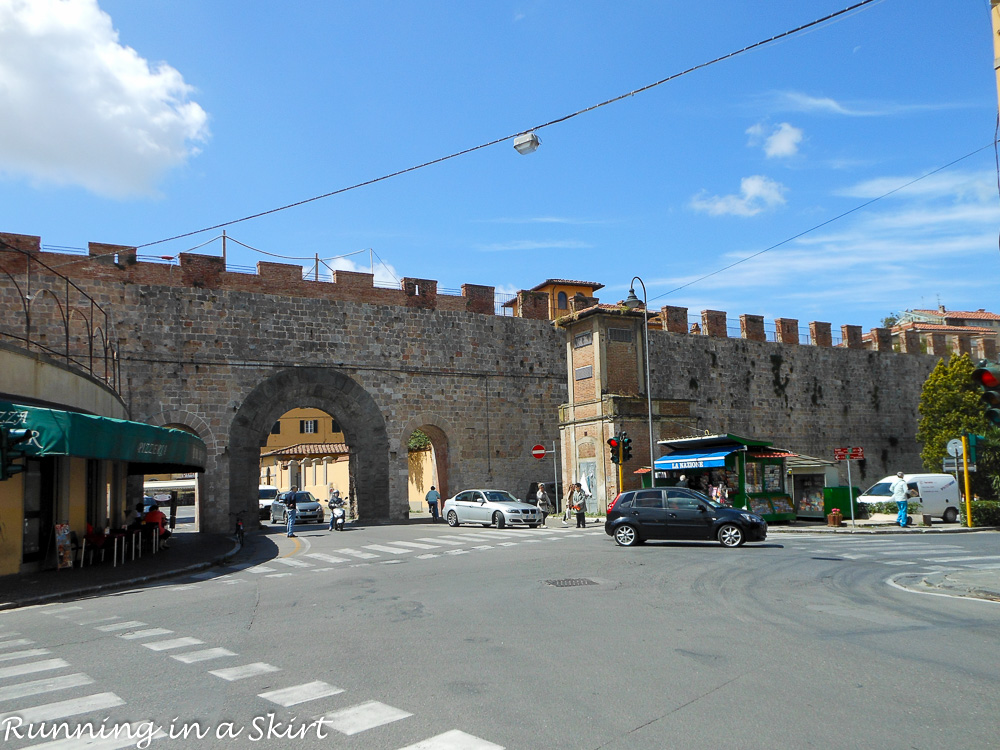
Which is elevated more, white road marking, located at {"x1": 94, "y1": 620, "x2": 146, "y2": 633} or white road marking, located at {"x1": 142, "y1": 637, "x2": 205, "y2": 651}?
white road marking, located at {"x1": 142, "y1": 637, "x2": 205, "y2": 651}

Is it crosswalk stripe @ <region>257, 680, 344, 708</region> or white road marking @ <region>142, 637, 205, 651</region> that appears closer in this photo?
crosswalk stripe @ <region>257, 680, 344, 708</region>

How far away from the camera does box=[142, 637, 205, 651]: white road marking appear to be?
26.1ft

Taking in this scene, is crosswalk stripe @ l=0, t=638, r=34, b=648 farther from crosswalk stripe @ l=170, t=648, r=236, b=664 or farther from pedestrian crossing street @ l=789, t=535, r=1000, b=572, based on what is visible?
pedestrian crossing street @ l=789, t=535, r=1000, b=572

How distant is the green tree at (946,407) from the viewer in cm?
3819

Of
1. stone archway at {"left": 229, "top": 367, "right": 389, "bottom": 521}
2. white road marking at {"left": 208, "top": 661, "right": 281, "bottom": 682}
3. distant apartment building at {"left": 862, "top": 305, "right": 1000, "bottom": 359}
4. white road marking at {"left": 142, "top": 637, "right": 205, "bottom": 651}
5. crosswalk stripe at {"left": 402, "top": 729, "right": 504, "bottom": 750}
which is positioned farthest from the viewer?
distant apartment building at {"left": 862, "top": 305, "right": 1000, "bottom": 359}

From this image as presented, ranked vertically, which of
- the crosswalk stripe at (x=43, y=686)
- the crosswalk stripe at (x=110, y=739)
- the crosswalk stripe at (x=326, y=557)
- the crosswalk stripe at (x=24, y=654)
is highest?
the crosswalk stripe at (x=110, y=739)

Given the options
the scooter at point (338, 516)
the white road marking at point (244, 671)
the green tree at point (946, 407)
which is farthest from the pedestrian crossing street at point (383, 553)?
the green tree at point (946, 407)

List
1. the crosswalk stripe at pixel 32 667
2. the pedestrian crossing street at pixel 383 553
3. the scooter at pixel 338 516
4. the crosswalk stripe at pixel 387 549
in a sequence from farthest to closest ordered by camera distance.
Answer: the scooter at pixel 338 516 → the crosswalk stripe at pixel 387 549 → the pedestrian crossing street at pixel 383 553 → the crosswalk stripe at pixel 32 667

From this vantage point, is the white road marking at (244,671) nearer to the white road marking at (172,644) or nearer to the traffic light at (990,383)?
the white road marking at (172,644)

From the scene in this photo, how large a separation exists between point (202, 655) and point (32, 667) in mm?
1475

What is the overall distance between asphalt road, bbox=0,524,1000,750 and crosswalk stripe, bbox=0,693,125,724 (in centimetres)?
2

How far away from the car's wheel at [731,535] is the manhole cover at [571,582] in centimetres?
644

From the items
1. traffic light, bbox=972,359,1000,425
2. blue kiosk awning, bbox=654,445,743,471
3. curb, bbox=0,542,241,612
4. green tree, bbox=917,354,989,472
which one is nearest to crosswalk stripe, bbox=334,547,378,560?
curb, bbox=0,542,241,612

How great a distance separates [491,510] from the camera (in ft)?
91.4
